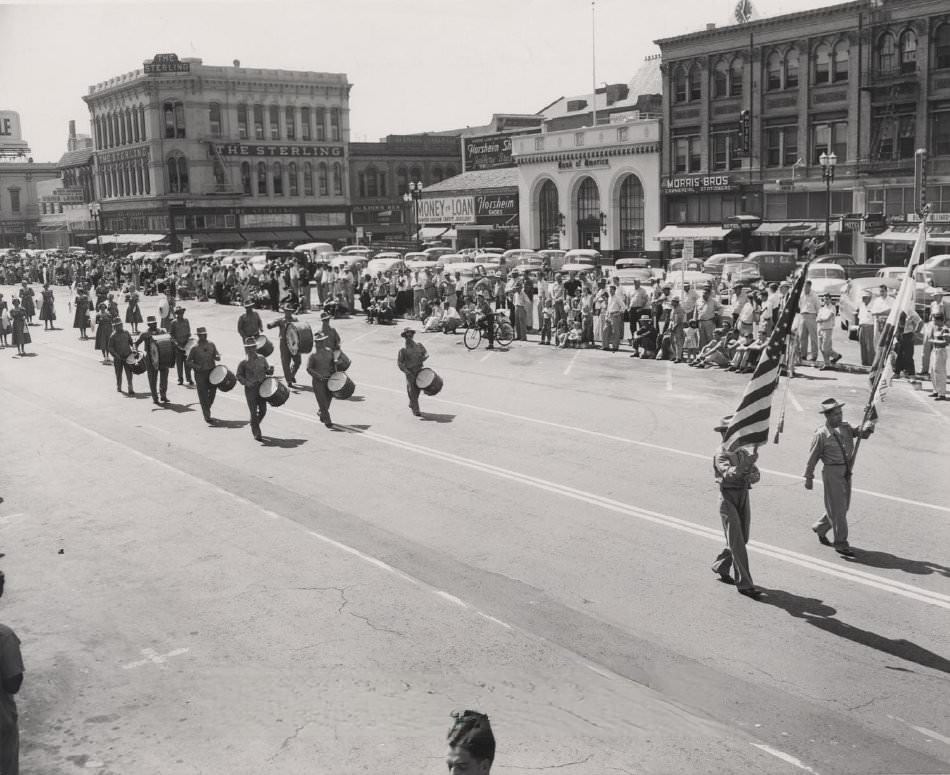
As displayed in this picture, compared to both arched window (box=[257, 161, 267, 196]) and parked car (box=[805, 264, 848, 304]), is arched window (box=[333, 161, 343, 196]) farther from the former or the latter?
parked car (box=[805, 264, 848, 304])

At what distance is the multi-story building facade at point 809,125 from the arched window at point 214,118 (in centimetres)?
4325

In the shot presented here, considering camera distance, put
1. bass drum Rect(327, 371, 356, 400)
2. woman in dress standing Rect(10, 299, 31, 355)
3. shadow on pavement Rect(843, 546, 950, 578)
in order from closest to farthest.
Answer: shadow on pavement Rect(843, 546, 950, 578)
bass drum Rect(327, 371, 356, 400)
woman in dress standing Rect(10, 299, 31, 355)

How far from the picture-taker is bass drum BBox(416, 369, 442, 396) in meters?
19.2

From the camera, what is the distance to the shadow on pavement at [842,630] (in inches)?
341

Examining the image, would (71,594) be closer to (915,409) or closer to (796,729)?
(796,729)

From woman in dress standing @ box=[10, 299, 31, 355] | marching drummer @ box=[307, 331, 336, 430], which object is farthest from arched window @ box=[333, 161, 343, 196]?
marching drummer @ box=[307, 331, 336, 430]

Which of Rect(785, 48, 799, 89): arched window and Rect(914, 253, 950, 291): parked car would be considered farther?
Rect(785, 48, 799, 89): arched window

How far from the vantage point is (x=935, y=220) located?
47875mm

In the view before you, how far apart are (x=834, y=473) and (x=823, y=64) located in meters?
46.8

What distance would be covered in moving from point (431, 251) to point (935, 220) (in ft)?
86.3

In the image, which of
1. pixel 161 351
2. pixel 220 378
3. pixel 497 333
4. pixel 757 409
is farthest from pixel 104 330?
pixel 757 409

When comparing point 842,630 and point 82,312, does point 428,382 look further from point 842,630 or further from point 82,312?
point 82,312

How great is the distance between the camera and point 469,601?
10234mm

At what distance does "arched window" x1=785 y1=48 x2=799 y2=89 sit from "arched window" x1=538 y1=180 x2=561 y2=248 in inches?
688
